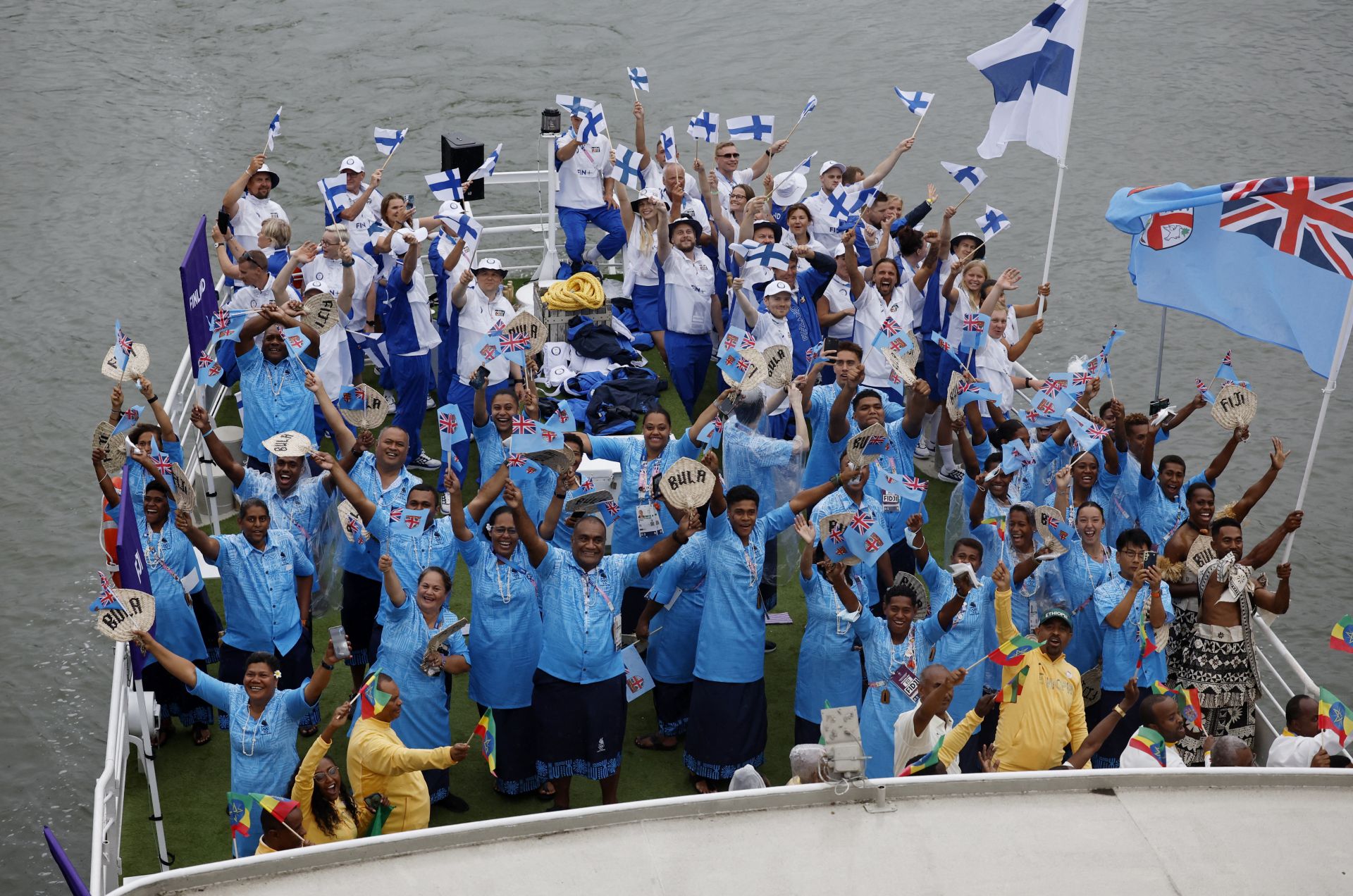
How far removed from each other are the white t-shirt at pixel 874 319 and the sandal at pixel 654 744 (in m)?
3.71

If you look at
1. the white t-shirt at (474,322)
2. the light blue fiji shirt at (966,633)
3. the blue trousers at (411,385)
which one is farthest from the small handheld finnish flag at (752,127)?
the light blue fiji shirt at (966,633)

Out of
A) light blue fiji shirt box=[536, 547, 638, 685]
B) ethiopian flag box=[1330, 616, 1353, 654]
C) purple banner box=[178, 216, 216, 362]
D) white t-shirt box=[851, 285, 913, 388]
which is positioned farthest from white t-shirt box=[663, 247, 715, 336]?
ethiopian flag box=[1330, 616, 1353, 654]

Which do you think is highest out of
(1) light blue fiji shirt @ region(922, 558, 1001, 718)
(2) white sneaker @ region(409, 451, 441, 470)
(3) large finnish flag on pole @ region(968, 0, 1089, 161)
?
(3) large finnish flag on pole @ region(968, 0, 1089, 161)

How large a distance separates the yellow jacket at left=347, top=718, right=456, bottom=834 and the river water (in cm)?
730

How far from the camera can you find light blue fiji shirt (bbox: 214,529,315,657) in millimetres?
7938

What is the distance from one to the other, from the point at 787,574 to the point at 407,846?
4.98 m

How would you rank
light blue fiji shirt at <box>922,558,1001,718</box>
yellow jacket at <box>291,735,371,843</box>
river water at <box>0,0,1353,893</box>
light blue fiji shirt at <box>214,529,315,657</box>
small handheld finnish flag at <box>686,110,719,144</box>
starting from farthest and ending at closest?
river water at <box>0,0,1353,893</box>, small handheld finnish flag at <box>686,110,719,144</box>, light blue fiji shirt at <box>214,529,315,657</box>, light blue fiji shirt at <box>922,558,1001,718</box>, yellow jacket at <box>291,735,371,843</box>

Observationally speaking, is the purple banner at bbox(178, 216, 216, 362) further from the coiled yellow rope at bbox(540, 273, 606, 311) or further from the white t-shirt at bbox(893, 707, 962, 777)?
the white t-shirt at bbox(893, 707, 962, 777)

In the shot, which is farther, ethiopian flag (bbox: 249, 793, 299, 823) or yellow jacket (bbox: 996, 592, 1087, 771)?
yellow jacket (bbox: 996, 592, 1087, 771)

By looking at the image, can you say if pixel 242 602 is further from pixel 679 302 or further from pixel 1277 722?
pixel 1277 722

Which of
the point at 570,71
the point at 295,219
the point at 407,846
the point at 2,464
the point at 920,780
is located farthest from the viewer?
the point at 570,71

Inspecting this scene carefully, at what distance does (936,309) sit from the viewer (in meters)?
11.8

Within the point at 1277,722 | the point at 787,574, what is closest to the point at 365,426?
the point at 787,574

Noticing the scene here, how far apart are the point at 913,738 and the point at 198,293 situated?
5.57 m
